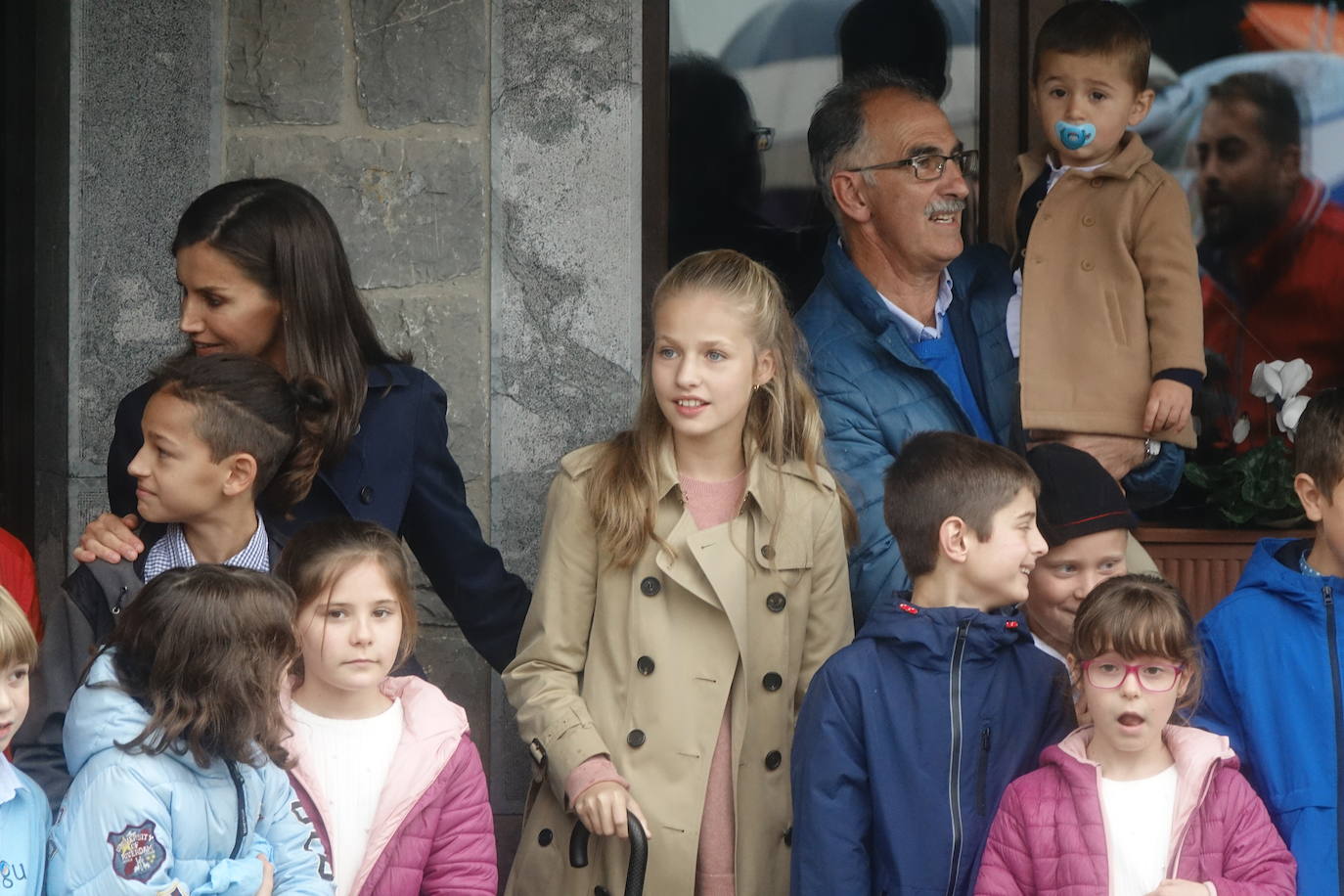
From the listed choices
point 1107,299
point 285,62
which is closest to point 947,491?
point 1107,299

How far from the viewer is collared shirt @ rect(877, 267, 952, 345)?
13.4 feet

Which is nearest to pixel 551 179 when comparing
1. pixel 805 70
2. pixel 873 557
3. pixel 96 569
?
pixel 805 70

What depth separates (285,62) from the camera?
4.18m

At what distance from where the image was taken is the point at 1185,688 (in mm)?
3137

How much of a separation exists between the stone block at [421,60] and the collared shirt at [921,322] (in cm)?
107

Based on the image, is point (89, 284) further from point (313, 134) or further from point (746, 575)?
point (746, 575)

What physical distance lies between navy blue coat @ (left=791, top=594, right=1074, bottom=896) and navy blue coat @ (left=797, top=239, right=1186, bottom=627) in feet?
1.62

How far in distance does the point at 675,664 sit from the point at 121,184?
A: 5.88ft

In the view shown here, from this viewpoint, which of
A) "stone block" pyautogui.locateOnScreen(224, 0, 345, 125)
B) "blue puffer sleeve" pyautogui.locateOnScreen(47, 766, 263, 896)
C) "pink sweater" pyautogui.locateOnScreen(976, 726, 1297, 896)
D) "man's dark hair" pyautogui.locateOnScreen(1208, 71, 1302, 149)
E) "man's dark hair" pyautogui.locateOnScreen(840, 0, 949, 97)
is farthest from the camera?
"man's dark hair" pyautogui.locateOnScreen(1208, 71, 1302, 149)

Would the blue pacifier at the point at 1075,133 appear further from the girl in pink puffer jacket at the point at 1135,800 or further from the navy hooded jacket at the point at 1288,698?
the girl in pink puffer jacket at the point at 1135,800

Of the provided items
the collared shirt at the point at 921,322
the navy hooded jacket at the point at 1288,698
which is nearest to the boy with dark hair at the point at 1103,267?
the collared shirt at the point at 921,322

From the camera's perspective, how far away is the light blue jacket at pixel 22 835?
8.68ft

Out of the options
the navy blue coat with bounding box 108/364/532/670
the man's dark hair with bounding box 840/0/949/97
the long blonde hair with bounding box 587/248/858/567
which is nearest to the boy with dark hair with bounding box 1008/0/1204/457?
the man's dark hair with bounding box 840/0/949/97

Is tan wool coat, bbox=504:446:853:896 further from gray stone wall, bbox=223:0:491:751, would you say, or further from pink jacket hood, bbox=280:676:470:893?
gray stone wall, bbox=223:0:491:751
